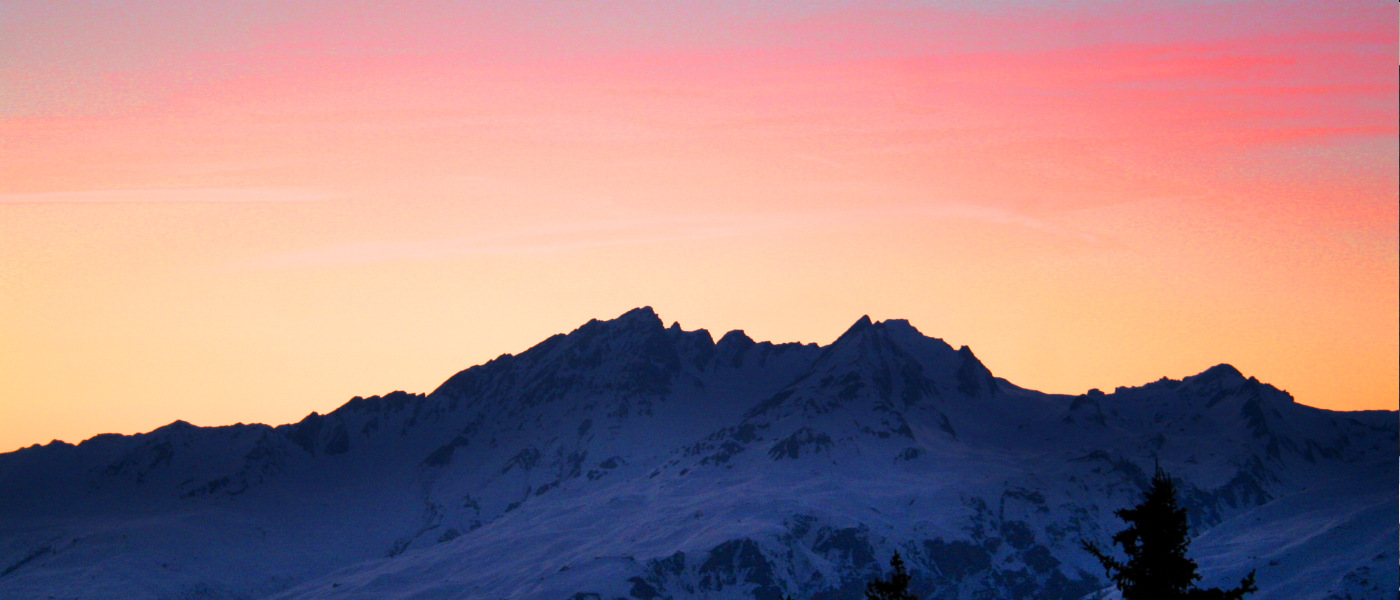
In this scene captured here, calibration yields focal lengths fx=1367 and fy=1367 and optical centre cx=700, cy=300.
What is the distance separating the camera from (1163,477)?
47.6 m

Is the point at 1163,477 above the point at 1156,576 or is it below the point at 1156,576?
above

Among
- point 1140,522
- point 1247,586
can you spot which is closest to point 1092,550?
point 1140,522

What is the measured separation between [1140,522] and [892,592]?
11860 mm

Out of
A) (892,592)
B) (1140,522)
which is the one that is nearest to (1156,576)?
(1140,522)

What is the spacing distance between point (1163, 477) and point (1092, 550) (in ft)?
13.3

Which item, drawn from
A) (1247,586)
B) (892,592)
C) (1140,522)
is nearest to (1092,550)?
(1140,522)

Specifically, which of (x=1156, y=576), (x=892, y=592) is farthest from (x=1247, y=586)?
(x=892, y=592)

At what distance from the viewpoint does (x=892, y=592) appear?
5447cm

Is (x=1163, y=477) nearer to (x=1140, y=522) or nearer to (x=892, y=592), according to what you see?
(x=1140, y=522)

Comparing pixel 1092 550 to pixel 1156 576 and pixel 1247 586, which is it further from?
pixel 1247 586

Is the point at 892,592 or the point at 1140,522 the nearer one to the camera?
the point at 1140,522

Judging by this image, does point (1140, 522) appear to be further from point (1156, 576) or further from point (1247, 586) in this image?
point (1247, 586)

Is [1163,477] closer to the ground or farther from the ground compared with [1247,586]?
farther from the ground

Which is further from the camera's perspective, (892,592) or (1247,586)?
(892,592)
